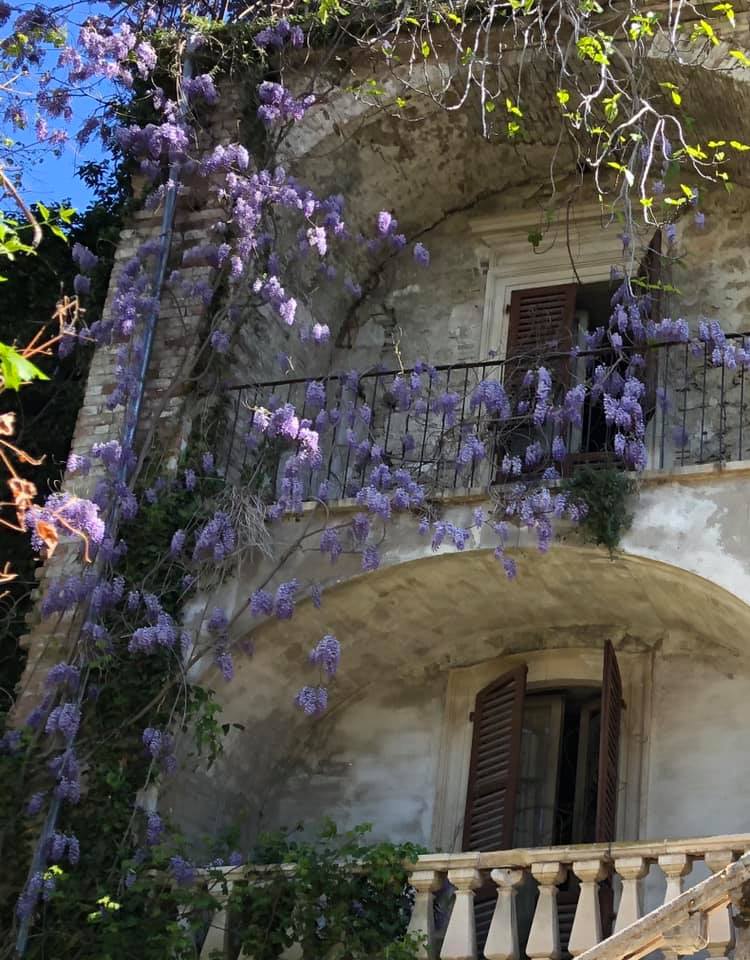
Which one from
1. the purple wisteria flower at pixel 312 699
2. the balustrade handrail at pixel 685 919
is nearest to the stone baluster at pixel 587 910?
the balustrade handrail at pixel 685 919

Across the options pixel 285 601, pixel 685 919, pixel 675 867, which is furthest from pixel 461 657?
pixel 685 919

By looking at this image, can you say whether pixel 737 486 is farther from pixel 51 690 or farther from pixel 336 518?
pixel 51 690

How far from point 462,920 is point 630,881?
86 centimetres

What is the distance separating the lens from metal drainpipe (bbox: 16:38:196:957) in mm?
9148

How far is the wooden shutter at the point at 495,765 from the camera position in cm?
930

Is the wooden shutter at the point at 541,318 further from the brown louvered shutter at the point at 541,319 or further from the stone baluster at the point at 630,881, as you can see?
the stone baluster at the point at 630,881

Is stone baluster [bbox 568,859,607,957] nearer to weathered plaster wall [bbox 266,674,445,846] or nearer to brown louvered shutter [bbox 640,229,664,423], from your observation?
weathered plaster wall [bbox 266,674,445,846]

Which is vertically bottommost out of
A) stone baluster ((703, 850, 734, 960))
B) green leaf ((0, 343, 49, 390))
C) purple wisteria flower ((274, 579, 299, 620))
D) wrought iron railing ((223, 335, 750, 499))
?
stone baluster ((703, 850, 734, 960))

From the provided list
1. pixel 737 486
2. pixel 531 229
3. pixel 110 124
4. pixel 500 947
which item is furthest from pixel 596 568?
pixel 110 124

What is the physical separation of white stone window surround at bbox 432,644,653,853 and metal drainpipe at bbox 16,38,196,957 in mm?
2223

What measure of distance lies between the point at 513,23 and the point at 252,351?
274 cm

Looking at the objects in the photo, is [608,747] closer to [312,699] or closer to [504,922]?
[504,922]

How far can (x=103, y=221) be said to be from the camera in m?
12.1

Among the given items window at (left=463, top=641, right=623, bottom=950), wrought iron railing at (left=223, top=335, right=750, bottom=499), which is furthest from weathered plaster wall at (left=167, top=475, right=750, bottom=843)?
wrought iron railing at (left=223, top=335, right=750, bottom=499)
